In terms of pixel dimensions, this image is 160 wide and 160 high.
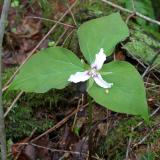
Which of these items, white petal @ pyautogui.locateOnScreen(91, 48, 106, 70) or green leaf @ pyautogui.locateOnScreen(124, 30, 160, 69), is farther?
green leaf @ pyautogui.locateOnScreen(124, 30, 160, 69)

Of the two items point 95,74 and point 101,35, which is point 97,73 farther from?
point 101,35

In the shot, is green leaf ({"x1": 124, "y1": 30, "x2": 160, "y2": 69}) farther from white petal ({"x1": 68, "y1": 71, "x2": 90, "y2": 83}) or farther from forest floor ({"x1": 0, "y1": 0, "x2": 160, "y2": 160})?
white petal ({"x1": 68, "y1": 71, "x2": 90, "y2": 83})

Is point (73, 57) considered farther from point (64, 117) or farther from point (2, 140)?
point (64, 117)

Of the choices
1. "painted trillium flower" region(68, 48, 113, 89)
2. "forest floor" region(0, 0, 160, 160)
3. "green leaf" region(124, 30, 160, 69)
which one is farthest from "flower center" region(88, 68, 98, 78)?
"green leaf" region(124, 30, 160, 69)

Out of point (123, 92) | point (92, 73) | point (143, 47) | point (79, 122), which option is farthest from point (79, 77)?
point (143, 47)

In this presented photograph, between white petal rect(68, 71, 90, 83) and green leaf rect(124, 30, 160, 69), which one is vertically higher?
white petal rect(68, 71, 90, 83)

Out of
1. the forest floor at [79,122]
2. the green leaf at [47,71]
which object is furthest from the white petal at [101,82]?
the forest floor at [79,122]

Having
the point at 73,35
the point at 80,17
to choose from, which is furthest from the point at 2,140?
the point at 80,17

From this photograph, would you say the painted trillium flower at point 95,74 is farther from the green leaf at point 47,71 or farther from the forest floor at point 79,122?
the forest floor at point 79,122
